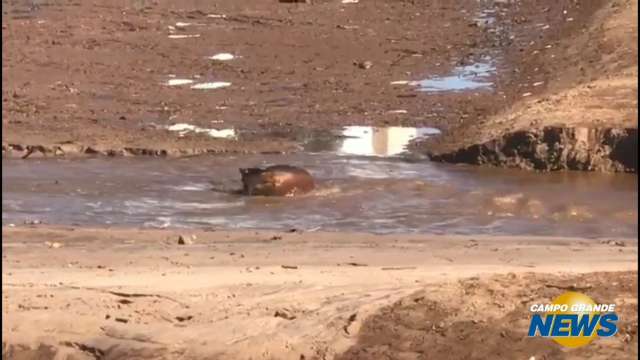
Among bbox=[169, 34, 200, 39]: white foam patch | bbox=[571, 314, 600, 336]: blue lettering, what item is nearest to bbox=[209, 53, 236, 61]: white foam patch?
bbox=[169, 34, 200, 39]: white foam patch

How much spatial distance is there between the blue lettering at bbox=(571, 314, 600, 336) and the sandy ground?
145mm

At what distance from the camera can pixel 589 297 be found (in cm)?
780

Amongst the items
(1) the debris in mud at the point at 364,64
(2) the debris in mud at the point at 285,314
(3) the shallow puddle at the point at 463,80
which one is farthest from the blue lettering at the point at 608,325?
(1) the debris in mud at the point at 364,64

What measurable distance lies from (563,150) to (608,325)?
822cm

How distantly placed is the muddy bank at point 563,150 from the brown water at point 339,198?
21 cm

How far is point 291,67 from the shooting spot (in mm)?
21875

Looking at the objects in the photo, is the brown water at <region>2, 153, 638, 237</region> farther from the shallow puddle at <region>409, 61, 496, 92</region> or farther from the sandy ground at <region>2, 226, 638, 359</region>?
the shallow puddle at <region>409, 61, 496, 92</region>

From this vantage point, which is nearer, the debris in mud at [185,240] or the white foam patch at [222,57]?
the debris in mud at [185,240]

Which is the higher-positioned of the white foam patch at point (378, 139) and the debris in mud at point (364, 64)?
the debris in mud at point (364, 64)

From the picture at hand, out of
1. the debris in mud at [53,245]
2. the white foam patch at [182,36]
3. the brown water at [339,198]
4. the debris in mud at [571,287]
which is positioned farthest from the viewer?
the white foam patch at [182,36]

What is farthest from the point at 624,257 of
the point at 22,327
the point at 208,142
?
the point at 208,142

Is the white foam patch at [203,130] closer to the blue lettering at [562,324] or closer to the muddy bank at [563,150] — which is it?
the muddy bank at [563,150]

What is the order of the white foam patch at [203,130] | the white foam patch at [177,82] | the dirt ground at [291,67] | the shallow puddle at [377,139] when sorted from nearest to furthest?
the shallow puddle at [377,139]
the dirt ground at [291,67]
the white foam patch at [203,130]
the white foam patch at [177,82]

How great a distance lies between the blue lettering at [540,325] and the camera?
24.3 ft
